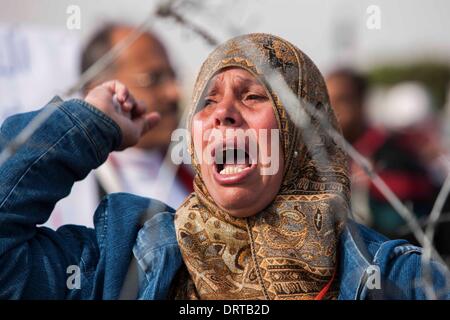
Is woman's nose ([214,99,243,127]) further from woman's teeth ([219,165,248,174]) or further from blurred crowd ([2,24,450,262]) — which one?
blurred crowd ([2,24,450,262])

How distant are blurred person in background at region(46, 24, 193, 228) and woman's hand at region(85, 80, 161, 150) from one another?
0.97 metres

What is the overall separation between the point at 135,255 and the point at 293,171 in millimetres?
319

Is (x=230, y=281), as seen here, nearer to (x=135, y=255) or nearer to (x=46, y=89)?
(x=135, y=255)

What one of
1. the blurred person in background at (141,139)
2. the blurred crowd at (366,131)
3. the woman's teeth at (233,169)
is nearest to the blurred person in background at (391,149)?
the blurred crowd at (366,131)

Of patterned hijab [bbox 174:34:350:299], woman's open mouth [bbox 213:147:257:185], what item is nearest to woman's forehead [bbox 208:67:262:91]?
patterned hijab [bbox 174:34:350:299]

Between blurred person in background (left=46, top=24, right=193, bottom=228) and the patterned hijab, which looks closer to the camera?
the patterned hijab

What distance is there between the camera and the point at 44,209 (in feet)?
4.50

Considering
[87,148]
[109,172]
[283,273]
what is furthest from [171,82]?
[283,273]

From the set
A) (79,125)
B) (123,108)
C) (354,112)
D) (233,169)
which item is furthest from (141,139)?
(233,169)

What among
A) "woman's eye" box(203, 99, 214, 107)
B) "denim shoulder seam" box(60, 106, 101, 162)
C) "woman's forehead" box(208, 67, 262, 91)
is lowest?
"denim shoulder seam" box(60, 106, 101, 162)

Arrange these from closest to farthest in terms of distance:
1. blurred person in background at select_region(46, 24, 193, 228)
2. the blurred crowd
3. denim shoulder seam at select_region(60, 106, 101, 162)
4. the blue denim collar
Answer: the blue denim collar
denim shoulder seam at select_region(60, 106, 101, 162)
the blurred crowd
blurred person in background at select_region(46, 24, 193, 228)

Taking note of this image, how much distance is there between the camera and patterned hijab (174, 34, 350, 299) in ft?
4.30

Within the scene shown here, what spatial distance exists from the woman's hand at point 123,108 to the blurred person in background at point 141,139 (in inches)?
38.1

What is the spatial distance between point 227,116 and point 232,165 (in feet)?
0.28
